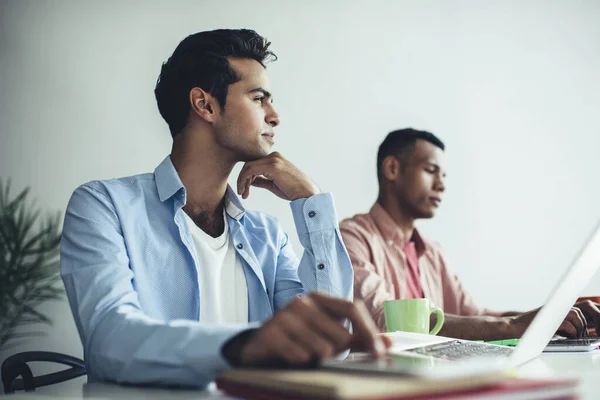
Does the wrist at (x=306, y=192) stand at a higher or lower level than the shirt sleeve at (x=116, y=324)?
higher

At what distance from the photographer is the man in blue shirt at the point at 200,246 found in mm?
830

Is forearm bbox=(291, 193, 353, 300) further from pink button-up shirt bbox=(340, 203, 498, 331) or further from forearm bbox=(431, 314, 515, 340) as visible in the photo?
pink button-up shirt bbox=(340, 203, 498, 331)

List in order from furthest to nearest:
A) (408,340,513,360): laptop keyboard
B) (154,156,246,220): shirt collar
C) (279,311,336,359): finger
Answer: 1. (154,156,246,220): shirt collar
2. (408,340,513,360): laptop keyboard
3. (279,311,336,359): finger

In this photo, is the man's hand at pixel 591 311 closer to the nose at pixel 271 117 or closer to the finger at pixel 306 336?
the nose at pixel 271 117

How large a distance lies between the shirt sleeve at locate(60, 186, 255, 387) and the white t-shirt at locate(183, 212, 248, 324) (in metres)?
0.22

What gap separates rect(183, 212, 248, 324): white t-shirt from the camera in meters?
1.48

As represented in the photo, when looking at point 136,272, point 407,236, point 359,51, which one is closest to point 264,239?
point 136,272

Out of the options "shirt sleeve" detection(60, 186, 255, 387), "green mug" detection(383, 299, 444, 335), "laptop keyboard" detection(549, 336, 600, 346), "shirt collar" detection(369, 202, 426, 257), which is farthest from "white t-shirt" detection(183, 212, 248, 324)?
"shirt collar" detection(369, 202, 426, 257)

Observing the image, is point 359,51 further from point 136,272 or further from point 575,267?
point 575,267

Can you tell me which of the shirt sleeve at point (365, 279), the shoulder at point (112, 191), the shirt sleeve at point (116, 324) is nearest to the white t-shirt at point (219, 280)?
the shoulder at point (112, 191)

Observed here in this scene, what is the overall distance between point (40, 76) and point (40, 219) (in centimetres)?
45

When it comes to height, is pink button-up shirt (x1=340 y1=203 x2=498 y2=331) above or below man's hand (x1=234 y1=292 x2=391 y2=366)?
below

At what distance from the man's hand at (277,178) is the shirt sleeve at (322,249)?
0.04 m

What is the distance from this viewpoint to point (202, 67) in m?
1.75
